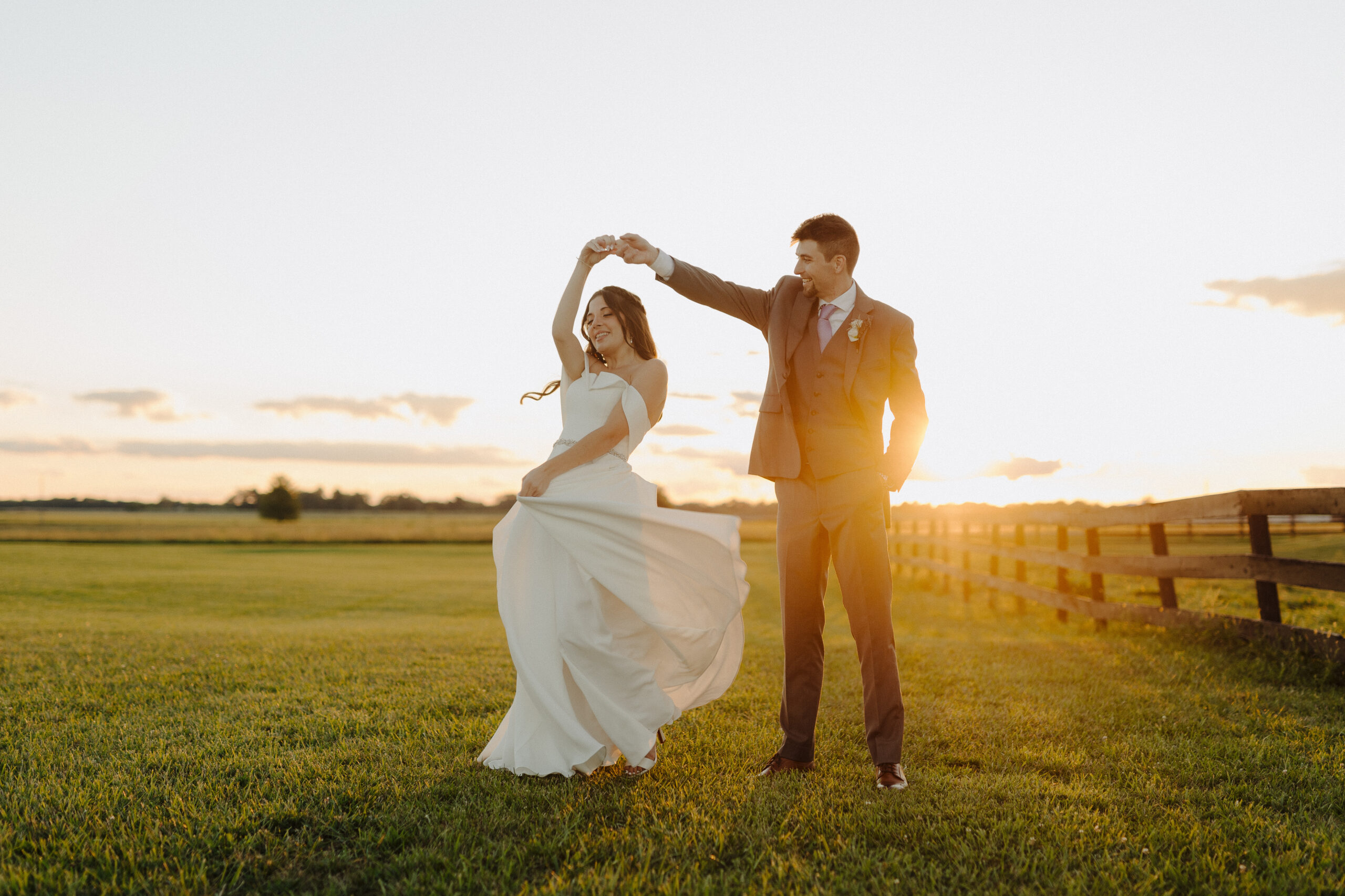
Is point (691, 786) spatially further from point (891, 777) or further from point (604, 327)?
point (604, 327)

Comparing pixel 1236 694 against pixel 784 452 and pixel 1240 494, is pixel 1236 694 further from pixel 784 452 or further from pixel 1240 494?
pixel 784 452

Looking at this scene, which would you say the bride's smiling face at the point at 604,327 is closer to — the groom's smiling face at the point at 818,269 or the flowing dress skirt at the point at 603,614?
the flowing dress skirt at the point at 603,614

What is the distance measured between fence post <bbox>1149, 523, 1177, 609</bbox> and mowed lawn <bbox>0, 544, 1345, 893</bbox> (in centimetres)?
41

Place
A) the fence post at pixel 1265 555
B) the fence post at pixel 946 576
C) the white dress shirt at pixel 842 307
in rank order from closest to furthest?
1. the white dress shirt at pixel 842 307
2. the fence post at pixel 1265 555
3. the fence post at pixel 946 576

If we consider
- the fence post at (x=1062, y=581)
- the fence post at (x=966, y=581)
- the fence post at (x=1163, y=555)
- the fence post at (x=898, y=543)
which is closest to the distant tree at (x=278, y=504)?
the fence post at (x=898, y=543)

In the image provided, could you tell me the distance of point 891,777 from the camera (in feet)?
11.9

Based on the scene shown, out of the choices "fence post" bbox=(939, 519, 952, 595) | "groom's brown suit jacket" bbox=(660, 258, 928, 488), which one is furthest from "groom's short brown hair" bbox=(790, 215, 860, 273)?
"fence post" bbox=(939, 519, 952, 595)

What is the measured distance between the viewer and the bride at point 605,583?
376 centimetres

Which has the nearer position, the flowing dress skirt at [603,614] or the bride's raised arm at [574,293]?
the flowing dress skirt at [603,614]

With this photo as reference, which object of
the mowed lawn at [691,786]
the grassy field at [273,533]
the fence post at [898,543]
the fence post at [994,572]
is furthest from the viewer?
the grassy field at [273,533]

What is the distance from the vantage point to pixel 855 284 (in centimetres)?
405

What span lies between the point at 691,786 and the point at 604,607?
89cm

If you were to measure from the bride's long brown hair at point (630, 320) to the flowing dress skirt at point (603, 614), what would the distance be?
2.09 ft

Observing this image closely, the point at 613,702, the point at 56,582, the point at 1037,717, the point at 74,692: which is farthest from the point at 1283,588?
the point at 56,582
